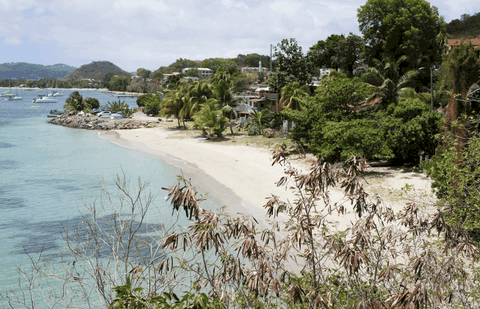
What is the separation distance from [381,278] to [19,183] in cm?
2671

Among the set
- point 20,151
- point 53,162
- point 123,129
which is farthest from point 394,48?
point 20,151

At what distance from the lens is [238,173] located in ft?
82.3

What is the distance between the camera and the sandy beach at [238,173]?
18906 mm

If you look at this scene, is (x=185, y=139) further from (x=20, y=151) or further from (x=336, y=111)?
(x=336, y=111)

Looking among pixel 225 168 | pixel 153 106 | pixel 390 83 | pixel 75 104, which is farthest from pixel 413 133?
pixel 75 104

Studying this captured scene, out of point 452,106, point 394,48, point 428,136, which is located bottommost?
point 428,136

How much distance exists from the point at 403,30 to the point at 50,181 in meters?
42.6

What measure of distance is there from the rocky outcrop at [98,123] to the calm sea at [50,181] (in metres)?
6.21

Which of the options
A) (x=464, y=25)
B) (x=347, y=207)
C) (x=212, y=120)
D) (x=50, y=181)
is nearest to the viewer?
(x=347, y=207)

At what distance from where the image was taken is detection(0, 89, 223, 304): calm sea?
15.8 meters

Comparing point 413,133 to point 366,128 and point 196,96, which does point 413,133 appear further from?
point 196,96

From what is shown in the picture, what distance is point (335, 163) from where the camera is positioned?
22.6 meters

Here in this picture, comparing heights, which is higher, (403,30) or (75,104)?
(403,30)

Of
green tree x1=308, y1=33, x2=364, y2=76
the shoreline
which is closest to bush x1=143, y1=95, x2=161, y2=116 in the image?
the shoreline
